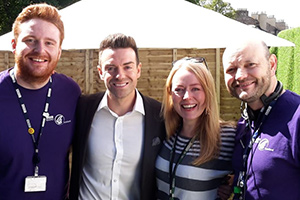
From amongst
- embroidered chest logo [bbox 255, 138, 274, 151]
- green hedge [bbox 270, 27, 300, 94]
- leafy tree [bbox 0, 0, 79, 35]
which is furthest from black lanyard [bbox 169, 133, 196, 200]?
leafy tree [bbox 0, 0, 79, 35]

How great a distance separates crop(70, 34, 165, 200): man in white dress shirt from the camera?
8.25 feet

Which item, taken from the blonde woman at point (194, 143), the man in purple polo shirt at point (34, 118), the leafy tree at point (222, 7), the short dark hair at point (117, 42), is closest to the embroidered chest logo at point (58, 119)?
the man in purple polo shirt at point (34, 118)

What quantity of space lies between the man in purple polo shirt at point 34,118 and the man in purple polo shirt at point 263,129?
4.05 ft

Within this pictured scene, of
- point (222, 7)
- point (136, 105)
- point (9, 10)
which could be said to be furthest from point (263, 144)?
point (222, 7)

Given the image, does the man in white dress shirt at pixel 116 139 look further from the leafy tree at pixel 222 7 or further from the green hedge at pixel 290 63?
the leafy tree at pixel 222 7

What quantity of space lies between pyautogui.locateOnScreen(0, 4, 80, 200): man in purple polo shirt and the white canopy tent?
103 cm

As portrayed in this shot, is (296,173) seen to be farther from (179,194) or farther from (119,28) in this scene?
(119,28)

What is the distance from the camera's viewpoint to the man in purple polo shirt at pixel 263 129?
76.5 inches

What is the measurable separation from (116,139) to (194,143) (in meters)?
0.57

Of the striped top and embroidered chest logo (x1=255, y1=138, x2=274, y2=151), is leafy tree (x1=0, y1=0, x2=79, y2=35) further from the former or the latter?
embroidered chest logo (x1=255, y1=138, x2=274, y2=151)

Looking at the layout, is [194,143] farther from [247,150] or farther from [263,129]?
[263,129]

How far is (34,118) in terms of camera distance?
2416 mm

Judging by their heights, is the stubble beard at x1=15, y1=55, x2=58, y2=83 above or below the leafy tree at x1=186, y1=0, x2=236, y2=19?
below

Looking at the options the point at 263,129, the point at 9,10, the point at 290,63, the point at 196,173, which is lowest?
the point at 196,173
